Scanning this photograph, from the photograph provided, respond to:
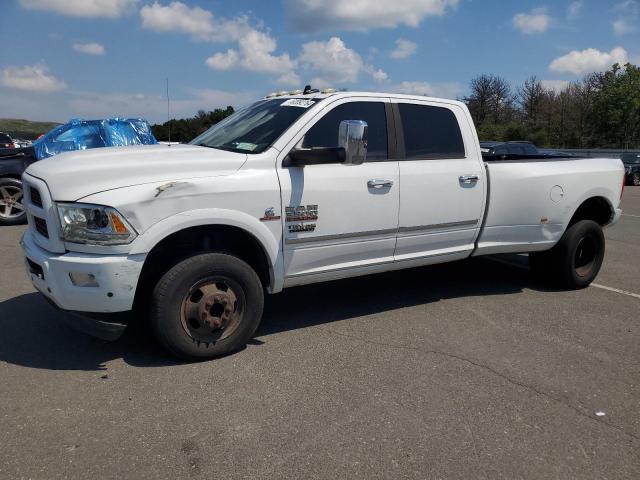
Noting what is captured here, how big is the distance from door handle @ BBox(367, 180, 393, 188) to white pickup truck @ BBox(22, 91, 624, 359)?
0.02 meters

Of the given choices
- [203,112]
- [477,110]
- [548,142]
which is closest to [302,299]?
[203,112]

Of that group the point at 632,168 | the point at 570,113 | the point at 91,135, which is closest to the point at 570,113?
the point at 570,113

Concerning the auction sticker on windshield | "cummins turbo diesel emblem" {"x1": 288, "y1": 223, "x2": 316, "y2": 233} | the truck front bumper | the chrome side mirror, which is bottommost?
the truck front bumper

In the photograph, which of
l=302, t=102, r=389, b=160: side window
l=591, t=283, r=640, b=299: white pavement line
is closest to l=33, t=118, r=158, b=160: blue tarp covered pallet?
l=302, t=102, r=389, b=160: side window

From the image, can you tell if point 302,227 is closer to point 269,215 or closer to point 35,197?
point 269,215

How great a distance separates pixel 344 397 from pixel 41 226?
93.0 inches

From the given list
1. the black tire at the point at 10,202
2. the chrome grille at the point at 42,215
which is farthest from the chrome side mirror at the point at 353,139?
the black tire at the point at 10,202

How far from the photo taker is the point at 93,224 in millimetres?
3383

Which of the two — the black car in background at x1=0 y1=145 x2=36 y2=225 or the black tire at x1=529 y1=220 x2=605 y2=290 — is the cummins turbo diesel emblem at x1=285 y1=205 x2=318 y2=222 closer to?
the black tire at x1=529 y1=220 x2=605 y2=290

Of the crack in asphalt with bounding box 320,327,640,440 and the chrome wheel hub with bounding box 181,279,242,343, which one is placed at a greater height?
the chrome wheel hub with bounding box 181,279,242,343

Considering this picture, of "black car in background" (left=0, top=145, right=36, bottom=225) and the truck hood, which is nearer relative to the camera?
the truck hood

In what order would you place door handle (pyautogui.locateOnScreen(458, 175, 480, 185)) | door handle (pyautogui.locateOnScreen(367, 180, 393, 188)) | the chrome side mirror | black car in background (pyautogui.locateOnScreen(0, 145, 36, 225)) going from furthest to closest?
black car in background (pyautogui.locateOnScreen(0, 145, 36, 225)) < door handle (pyautogui.locateOnScreen(458, 175, 480, 185)) < door handle (pyautogui.locateOnScreen(367, 180, 393, 188)) < the chrome side mirror

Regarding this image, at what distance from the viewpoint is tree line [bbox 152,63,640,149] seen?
4616 centimetres

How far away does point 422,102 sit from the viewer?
195 inches
